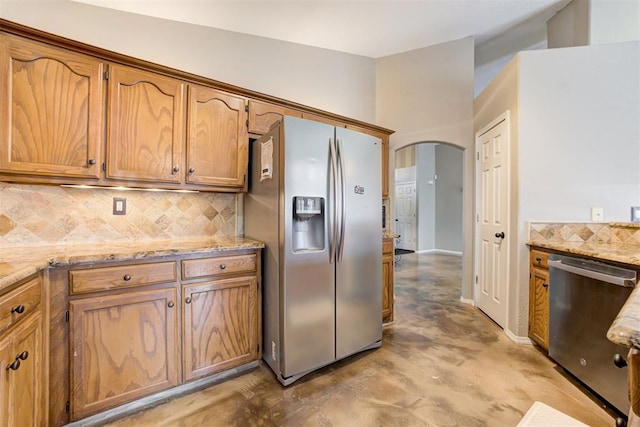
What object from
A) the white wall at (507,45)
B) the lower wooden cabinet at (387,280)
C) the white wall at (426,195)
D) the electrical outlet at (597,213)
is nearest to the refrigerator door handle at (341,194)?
the lower wooden cabinet at (387,280)

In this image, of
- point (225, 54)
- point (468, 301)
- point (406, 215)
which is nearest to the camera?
point (225, 54)

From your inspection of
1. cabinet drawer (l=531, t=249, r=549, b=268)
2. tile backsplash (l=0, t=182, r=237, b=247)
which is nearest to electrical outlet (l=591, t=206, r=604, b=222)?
cabinet drawer (l=531, t=249, r=549, b=268)

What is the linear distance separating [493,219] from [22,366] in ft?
12.4

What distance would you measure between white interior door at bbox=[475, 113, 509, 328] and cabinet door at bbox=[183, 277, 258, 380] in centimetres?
247

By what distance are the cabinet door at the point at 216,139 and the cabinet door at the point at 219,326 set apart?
2.73 ft

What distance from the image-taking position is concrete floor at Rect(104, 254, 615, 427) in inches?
63.7

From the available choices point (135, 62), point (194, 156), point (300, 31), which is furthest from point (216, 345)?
point (300, 31)

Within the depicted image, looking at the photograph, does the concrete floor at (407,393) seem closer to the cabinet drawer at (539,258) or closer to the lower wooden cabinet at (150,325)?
the lower wooden cabinet at (150,325)

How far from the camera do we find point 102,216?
2.04 meters

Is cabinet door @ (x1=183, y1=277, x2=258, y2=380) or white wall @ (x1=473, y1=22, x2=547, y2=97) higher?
white wall @ (x1=473, y1=22, x2=547, y2=97)

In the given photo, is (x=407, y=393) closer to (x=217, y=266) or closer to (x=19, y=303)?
(x=217, y=266)

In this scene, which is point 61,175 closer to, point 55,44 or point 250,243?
point 55,44

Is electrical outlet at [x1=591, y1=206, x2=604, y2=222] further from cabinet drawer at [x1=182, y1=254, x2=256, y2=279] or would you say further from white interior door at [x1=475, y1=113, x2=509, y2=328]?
cabinet drawer at [x1=182, y1=254, x2=256, y2=279]

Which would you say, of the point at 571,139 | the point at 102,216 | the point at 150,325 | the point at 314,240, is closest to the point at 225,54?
the point at 102,216
